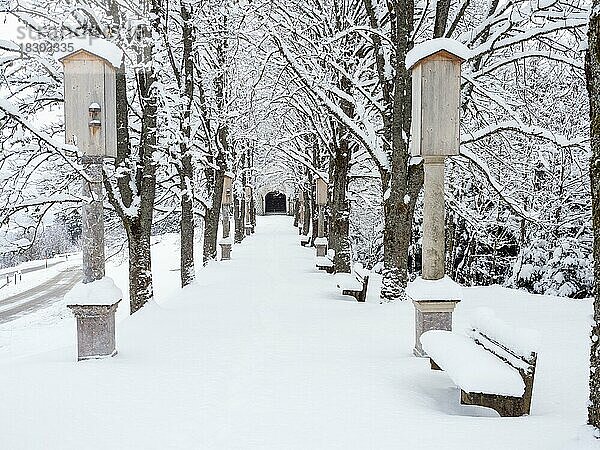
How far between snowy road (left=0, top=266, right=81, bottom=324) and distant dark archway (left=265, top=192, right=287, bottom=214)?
41.1 metres

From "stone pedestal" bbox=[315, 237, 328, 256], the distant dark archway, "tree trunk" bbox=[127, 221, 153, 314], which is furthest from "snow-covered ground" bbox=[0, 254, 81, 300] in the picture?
the distant dark archway

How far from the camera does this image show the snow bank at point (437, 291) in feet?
21.2

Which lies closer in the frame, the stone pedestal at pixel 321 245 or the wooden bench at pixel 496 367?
the wooden bench at pixel 496 367

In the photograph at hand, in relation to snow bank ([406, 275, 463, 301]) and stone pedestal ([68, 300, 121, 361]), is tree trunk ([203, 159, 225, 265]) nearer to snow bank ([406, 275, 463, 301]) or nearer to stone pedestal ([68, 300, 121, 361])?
stone pedestal ([68, 300, 121, 361])

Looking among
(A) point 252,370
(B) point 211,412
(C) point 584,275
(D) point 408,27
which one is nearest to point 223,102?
(D) point 408,27

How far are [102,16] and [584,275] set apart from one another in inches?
550

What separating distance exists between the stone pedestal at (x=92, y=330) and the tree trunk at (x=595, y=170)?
4890mm

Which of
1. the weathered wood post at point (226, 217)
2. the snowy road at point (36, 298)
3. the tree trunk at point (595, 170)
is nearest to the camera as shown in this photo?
A: the tree trunk at point (595, 170)

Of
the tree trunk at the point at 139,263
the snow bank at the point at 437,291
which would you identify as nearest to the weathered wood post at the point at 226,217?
the tree trunk at the point at 139,263

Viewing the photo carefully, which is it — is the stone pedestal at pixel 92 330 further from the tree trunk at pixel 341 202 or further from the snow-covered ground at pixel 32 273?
the snow-covered ground at pixel 32 273

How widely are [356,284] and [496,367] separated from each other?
6900 millimetres

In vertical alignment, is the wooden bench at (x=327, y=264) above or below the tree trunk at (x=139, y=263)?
below

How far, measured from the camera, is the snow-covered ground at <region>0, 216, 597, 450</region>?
420cm

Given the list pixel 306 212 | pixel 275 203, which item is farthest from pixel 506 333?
pixel 275 203
